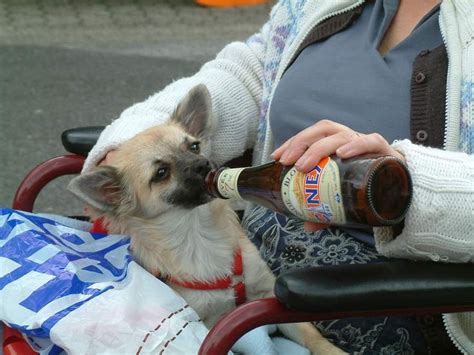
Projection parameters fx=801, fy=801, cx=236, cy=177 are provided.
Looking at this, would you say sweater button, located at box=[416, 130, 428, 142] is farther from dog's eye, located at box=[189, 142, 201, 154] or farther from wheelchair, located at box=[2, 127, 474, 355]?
dog's eye, located at box=[189, 142, 201, 154]

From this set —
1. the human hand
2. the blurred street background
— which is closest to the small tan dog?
the human hand

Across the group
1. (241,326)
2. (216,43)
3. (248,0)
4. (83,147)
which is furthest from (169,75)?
(241,326)

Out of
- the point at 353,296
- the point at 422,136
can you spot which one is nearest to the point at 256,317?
the point at 353,296

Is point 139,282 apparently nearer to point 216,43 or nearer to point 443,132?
point 443,132

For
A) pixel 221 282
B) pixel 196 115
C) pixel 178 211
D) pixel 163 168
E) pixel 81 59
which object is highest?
pixel 196 115

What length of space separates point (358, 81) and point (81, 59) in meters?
4.31

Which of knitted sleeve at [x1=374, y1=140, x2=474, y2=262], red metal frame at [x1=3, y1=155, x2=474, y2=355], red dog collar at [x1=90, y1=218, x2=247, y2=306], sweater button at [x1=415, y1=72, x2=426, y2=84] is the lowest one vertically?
red dog collar at [x1=90, y1=218, x2=247, y2=306]

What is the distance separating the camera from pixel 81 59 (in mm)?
5922

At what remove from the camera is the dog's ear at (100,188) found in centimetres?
194

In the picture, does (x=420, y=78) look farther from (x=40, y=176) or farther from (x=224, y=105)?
(x=40, y=176)

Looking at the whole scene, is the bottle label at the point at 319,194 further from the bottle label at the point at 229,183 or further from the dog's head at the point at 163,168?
the dog's head at the point at 163,168

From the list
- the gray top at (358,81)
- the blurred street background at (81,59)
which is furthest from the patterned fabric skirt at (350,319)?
the blurred street background at (81,59)

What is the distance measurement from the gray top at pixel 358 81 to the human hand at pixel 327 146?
1.13 ft

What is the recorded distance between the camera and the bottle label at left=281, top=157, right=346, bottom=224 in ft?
4.50
